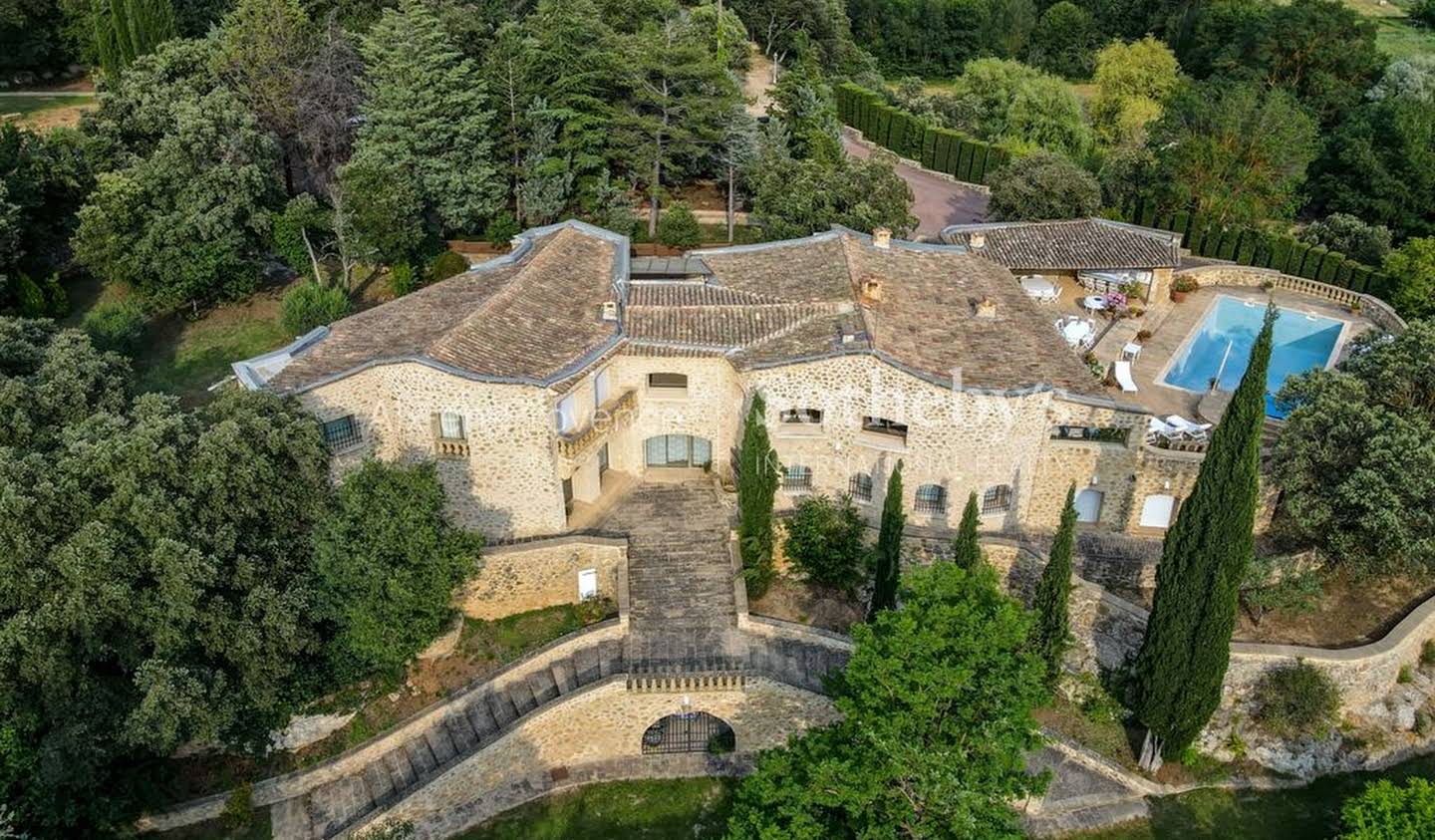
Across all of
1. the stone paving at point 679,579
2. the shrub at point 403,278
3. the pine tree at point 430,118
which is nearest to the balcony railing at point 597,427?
the stone paving at point 679,579

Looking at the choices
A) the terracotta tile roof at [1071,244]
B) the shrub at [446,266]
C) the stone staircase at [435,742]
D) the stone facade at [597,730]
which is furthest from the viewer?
the terracotta tile roof at [1071,244]

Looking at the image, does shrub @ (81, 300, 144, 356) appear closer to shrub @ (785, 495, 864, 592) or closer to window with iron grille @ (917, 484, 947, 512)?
shrub @ (785, 495, 864, 592)

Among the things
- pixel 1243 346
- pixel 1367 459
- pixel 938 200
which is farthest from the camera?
pixel 938 200

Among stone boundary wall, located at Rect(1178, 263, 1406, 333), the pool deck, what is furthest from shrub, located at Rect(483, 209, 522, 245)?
stone boundary wall, located at Rect(1178, 263, 1406, 333)

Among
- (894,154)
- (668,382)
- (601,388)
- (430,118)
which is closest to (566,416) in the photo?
(601,388)

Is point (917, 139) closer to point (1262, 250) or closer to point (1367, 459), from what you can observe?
point (1262, 250)

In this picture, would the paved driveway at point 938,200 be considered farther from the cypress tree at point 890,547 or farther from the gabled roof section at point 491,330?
the cypress tree at point 890,547
